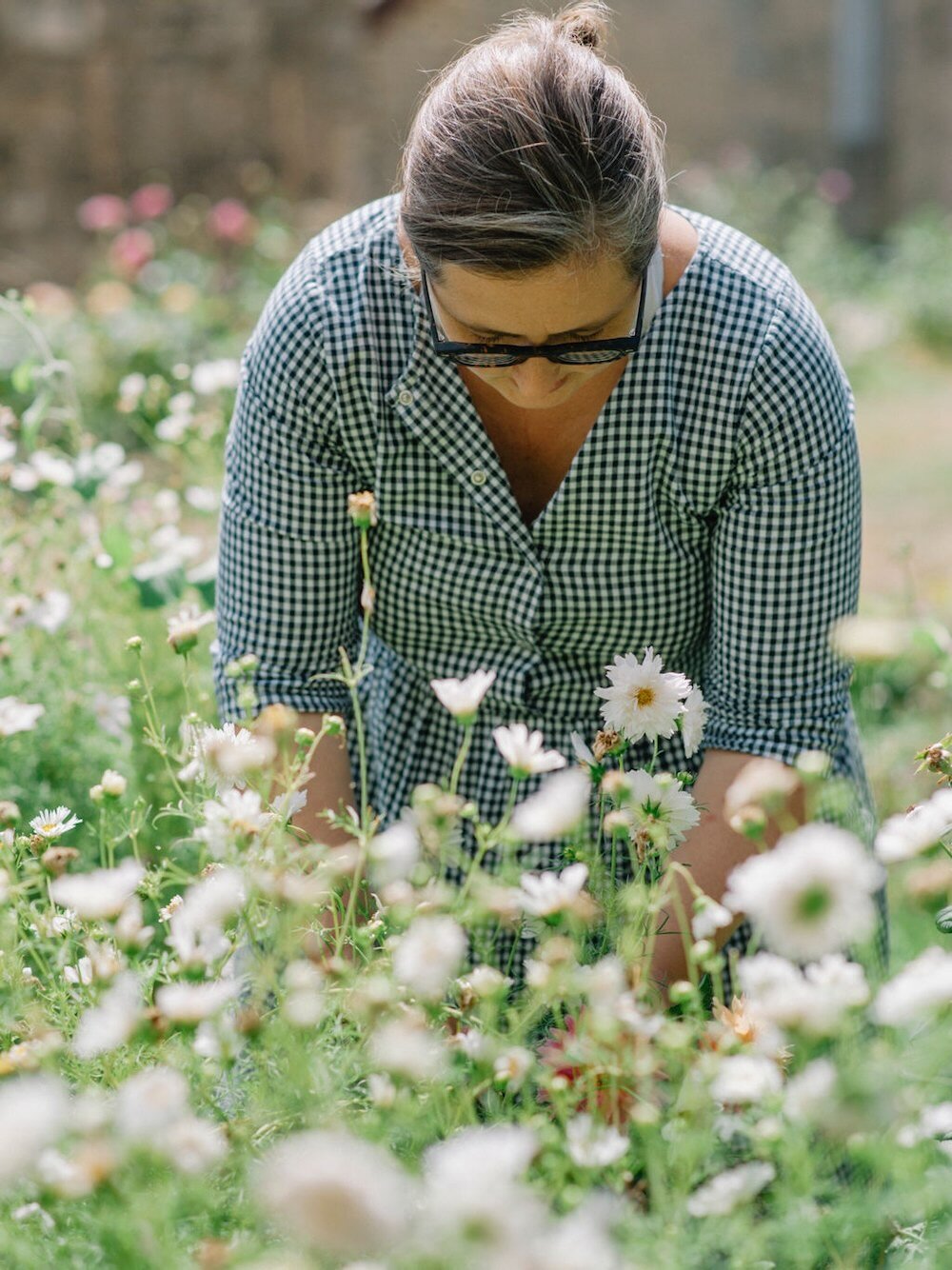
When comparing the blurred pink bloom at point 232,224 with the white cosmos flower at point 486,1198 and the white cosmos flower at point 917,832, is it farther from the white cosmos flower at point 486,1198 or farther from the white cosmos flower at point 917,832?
the white cosmos flower at point 486,1198

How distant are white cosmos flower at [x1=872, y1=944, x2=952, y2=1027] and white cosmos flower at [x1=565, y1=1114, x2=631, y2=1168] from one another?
0.44ft

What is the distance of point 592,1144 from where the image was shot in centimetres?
66

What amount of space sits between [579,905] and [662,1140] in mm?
128

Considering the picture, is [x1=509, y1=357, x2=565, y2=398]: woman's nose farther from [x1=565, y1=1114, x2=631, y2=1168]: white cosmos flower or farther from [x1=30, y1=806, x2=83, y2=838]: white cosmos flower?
[x1=565, y1=1114, x2=631, y2=1168]: white cosmos flower

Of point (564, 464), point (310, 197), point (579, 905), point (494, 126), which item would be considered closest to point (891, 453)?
point (310, 197)

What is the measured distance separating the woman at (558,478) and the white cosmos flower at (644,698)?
0.23 meters

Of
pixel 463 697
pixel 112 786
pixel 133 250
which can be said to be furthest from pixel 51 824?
pixel 133 250

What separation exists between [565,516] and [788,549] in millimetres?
217

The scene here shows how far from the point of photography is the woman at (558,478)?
119 centimetres

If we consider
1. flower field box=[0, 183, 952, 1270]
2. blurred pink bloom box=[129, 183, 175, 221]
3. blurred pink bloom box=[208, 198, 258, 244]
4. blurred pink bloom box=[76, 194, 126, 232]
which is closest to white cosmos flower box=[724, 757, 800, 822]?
flower field box=[0, 183, 952, 1270]

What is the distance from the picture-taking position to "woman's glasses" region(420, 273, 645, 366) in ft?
3.84

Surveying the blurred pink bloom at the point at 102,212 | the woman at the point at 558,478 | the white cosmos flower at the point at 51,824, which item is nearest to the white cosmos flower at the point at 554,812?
the white cosmos flower at the point at 51,824

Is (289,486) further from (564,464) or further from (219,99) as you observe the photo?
(219,99)

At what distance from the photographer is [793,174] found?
779cm
